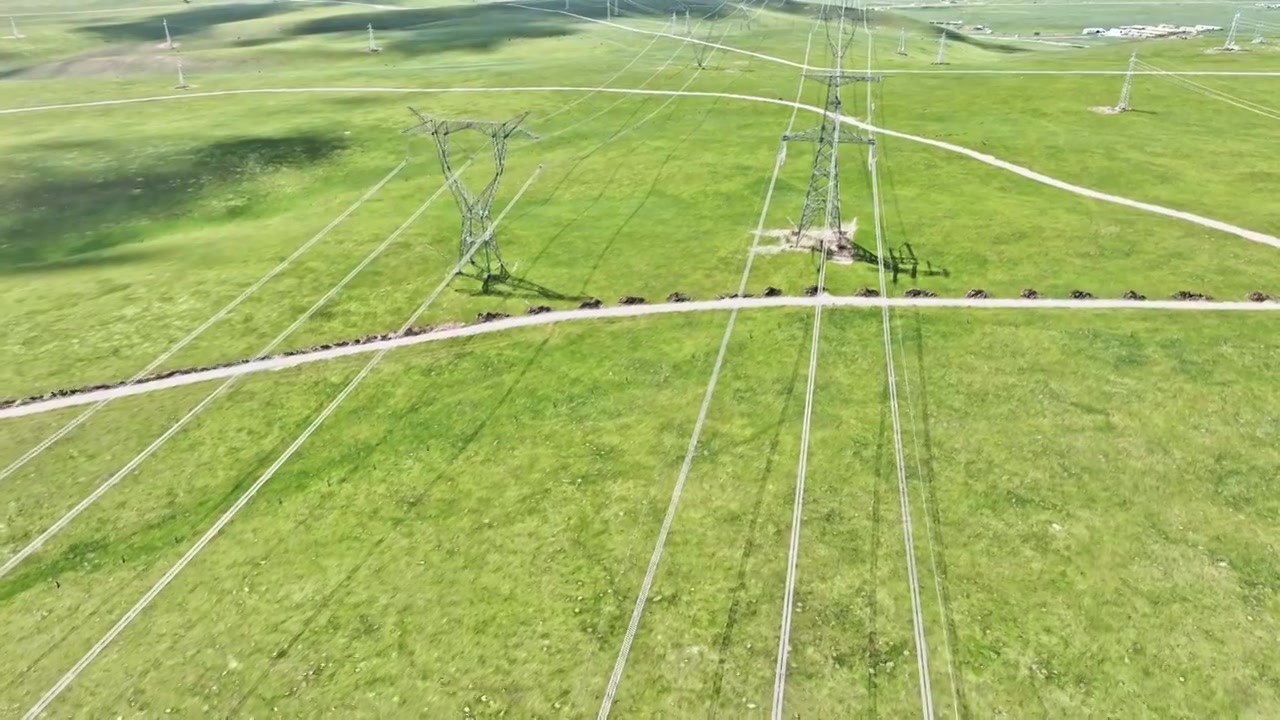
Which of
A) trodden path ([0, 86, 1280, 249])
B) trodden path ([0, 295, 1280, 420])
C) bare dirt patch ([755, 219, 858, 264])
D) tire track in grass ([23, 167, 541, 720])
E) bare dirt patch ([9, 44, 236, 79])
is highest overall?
bare dirt patch ([9, 44, 236, 79])

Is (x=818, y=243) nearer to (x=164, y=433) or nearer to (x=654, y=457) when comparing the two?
(x=654, y=457)

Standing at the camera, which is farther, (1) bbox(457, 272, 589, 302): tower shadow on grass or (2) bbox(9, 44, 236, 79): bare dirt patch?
(2) bbox(9, 44, 236, 79): bare dirt patch

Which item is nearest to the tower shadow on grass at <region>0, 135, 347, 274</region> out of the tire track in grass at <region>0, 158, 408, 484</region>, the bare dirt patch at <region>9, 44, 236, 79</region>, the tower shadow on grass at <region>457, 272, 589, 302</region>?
the tire track in grass at <region>0, 158, 408, 484</region>

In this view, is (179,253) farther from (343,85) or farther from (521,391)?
(343,85)

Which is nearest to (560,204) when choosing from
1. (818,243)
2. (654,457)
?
(818,243)

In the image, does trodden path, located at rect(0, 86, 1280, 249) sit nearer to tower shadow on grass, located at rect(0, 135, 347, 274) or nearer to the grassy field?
the grassy field

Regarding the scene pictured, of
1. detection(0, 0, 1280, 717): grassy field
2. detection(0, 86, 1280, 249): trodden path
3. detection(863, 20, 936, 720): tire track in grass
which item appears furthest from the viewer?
detection(0, 86, 1280, 249): trodden path
